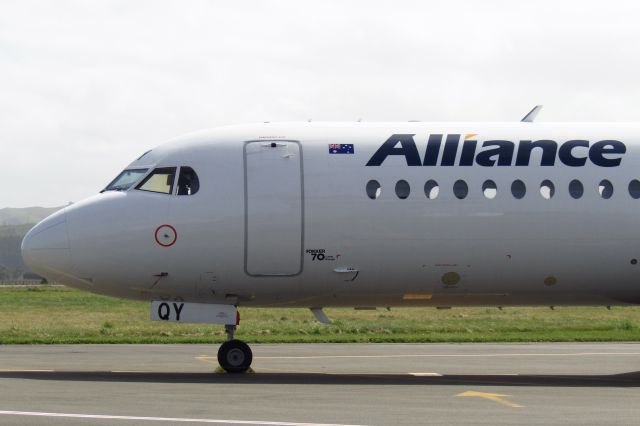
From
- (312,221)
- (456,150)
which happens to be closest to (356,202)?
(312,221)

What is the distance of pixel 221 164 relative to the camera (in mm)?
22531

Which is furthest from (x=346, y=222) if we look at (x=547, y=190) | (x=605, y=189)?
(x=605, y=189)

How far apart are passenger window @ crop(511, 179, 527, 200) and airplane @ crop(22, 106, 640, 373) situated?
0.13ft

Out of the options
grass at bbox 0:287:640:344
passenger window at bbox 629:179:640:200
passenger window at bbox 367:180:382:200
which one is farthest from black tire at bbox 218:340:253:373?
grass at bbox 0:287:640:344

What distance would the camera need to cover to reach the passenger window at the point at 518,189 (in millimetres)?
22547

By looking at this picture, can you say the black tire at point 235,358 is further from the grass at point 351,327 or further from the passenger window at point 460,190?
the grass at point 351,327

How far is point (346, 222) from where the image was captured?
22250 mm

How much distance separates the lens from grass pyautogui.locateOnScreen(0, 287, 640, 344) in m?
37.0

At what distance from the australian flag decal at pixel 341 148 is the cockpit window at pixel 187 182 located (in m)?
2.79

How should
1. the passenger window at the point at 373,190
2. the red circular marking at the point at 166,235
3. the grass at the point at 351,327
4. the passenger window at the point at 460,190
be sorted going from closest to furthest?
the red circular marking at the point at 166,235 < the passenger window at the point at 373,190 < the passenger window at the point at 460,190 < the grass at the point at 351,327

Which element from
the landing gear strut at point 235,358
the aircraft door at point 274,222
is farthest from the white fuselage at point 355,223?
the landing gear strut at point 235,358

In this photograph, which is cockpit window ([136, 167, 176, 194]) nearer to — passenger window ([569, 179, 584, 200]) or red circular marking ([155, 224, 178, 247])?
red circular marking ([155, 224, 178, 247])

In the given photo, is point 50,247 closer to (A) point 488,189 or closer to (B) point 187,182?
(B) point 187,182

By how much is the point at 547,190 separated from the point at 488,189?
1212 millimetres
